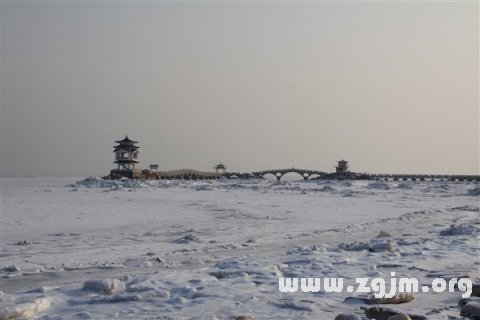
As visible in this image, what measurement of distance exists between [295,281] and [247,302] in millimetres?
1053

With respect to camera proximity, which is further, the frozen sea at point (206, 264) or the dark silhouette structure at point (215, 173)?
the dark silhouette structure at point (215, 173)

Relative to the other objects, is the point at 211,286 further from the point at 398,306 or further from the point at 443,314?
the point at 443,314

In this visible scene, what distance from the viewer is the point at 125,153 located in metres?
56.7

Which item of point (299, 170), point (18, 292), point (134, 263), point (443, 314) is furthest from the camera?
point (299, 170)

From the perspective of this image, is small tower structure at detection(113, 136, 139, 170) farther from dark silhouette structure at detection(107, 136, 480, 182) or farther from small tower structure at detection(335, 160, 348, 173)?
small tower structure at detection(335, 160, 348, 173)

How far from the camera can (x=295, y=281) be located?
5.55 metres

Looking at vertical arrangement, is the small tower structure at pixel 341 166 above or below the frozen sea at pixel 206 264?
above

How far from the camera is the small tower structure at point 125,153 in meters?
56.4

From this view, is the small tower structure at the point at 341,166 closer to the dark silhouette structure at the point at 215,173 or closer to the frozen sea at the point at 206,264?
the dark silhouette structure at the point at 215,173

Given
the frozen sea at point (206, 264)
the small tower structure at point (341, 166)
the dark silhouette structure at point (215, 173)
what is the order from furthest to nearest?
the small tower structure at point (341, 166), the dark silhouette structure at point (215, 173), the frozen sea at point (206, 264)

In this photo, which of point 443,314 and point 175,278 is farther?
point 175,278

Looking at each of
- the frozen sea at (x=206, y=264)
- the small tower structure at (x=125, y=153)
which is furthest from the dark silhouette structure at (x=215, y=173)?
the frozen sea at (x=206, y=264)

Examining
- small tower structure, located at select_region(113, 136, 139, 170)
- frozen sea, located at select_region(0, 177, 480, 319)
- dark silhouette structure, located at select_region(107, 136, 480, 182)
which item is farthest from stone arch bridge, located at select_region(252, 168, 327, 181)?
frozen sea, located at select_region(0, 177, 480, 319)

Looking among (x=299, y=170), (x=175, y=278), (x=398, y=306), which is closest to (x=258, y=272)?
(x=175, y=278)
